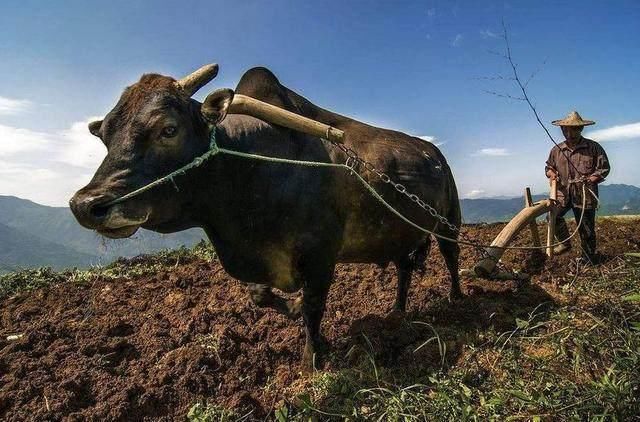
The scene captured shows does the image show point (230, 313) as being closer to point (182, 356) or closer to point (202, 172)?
point (182, 356)

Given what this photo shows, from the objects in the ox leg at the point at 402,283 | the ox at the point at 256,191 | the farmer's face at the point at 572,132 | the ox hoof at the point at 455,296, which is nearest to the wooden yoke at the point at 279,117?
the ox at the point at 256,191

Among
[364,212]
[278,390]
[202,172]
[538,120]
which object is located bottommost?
[278,390]

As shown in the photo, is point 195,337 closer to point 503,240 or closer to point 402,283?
point 402,283

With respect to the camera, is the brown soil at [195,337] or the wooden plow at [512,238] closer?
the brown soil at [195,337]

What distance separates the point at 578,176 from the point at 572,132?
77cm

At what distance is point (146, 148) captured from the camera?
324cm

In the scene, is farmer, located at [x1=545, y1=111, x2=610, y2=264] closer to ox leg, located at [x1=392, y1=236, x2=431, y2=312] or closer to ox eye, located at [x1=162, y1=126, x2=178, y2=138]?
ox leg, located at [x1=392, y1=236, x2=431, y2=312]

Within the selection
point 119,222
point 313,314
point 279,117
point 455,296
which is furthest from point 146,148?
point 455,296

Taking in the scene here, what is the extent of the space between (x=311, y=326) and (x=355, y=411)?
103 centimetres

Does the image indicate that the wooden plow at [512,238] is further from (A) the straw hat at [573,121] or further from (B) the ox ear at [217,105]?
(B) the ox ear at [217,105]

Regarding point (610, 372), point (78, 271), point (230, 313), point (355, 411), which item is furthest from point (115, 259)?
Answer: point (610, 372)

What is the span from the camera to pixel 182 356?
416cm

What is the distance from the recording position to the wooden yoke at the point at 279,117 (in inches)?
148

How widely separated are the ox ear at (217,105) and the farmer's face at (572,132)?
233 inches
